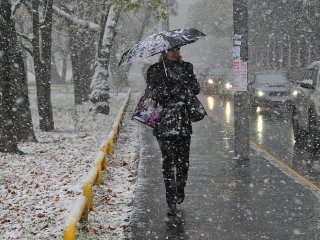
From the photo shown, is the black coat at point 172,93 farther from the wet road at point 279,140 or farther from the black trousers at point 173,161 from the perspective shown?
the wet road at point 279,140

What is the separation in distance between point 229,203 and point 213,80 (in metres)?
24.8

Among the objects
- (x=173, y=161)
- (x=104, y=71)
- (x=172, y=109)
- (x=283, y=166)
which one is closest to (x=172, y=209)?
(x=173, y=161)

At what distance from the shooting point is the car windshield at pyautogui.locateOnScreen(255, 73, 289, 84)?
21688mm

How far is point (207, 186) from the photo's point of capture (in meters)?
8.52

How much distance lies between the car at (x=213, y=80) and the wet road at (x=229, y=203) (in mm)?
19538

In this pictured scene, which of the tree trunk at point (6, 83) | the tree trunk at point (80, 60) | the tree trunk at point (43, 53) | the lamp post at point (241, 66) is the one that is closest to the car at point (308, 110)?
the lamp post at point (241, 66)

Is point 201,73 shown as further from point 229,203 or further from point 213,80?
point 229,203

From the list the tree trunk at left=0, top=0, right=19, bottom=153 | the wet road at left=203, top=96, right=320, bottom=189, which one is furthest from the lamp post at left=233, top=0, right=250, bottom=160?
the tree trunk at left=0, top=0, right=19, bottom=153

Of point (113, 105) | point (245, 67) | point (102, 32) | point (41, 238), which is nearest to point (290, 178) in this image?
point (245, 67)

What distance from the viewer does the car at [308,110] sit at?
11.3 metres

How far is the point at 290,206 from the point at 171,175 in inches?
62.2

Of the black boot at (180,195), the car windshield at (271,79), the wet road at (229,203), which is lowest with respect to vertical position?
the wet road at (229,203)

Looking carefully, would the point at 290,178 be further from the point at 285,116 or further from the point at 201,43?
the point at 201,43

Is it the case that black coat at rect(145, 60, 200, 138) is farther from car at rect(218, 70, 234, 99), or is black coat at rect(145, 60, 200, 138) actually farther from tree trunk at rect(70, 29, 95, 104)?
car at rect(218, 70, 234, 99)
